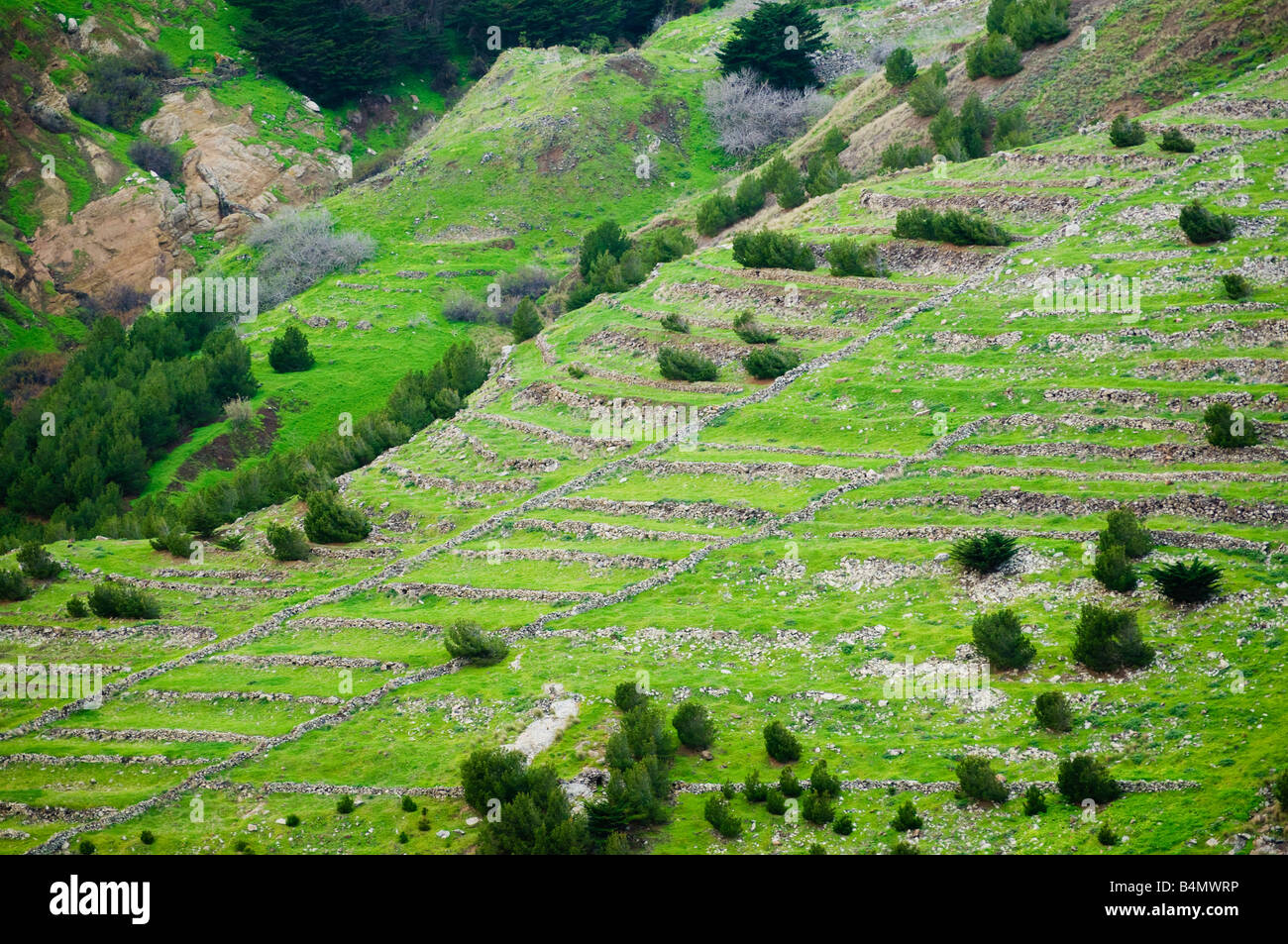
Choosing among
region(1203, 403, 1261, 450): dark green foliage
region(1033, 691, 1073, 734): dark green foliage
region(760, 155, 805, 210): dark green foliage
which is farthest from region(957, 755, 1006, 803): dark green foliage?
region(760, 155, 805, 210): dark green foliage

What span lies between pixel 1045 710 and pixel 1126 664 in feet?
9.22

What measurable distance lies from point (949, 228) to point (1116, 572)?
→ 2550cm

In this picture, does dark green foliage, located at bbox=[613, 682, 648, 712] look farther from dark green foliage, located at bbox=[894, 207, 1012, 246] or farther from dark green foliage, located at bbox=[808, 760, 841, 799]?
dark green foliage, located at bbox=[894, 207, 1012, 246]

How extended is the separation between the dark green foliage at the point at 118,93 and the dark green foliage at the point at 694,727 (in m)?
91.1

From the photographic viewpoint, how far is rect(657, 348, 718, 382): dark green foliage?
4928 centimetres

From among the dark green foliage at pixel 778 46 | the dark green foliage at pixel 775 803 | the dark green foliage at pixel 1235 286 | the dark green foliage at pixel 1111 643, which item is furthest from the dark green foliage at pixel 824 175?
the dark green foliage at pixel 775 803

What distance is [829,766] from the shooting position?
26.5 meters

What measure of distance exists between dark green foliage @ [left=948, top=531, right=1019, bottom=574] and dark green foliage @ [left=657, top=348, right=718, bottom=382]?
1843cm

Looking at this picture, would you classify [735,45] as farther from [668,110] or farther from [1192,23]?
[1192,23]

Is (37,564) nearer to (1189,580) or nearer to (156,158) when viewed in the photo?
(1189,580)

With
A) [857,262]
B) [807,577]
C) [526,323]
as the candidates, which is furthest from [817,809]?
[526,323]

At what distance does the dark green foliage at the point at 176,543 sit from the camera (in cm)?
4384

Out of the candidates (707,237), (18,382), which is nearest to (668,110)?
(707,237)

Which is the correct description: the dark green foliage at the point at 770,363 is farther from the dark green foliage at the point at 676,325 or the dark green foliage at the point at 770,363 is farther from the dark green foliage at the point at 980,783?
the dark green foliage at the point at 980,783
